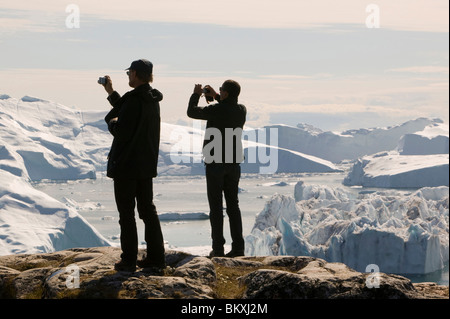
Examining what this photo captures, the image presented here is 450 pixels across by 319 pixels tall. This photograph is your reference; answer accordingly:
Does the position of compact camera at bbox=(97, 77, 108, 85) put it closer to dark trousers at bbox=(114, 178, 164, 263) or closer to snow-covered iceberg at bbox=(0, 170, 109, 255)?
dark trousers at bbox=(114, 178, 164, 263)

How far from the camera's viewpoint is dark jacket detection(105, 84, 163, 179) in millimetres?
6320

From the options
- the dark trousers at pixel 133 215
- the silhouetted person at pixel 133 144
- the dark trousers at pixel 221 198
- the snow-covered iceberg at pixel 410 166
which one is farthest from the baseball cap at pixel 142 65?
the snow-covered iceberg at pixel 410 166

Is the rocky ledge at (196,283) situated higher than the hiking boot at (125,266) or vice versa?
the hiking boot at (125,266)

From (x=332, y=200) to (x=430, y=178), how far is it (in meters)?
44.6

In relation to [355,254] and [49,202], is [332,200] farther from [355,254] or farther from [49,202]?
[49,202]

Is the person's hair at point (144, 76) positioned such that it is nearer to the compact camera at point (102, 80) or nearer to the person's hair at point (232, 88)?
the compact camera at point (102, 80)

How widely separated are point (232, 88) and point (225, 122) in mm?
452

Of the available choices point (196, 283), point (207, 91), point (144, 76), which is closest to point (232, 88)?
point (207, 91)

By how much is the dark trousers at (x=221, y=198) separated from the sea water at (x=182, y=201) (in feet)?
114

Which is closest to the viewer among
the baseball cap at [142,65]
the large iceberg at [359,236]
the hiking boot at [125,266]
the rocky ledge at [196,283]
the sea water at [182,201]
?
the rocky ledge at [196,283]

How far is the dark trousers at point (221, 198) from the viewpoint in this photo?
8.27 meters

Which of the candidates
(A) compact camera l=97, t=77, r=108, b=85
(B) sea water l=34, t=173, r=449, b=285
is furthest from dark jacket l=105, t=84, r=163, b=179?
(B) sea water l=34, t=173, r=449, b=285

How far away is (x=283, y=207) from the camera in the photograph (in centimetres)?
4256
